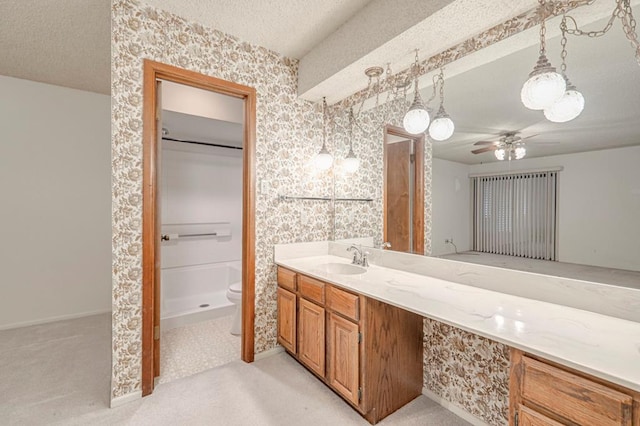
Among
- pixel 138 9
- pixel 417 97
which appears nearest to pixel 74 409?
pixel 138 9

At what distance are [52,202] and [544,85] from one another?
4367mm

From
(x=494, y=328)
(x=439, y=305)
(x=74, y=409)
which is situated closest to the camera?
(x=494, y=328)

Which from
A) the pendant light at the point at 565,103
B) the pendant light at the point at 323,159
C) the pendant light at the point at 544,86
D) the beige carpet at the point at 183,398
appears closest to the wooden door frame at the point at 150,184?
the beige carpet at the point at 183,398

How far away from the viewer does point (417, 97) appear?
179 cm

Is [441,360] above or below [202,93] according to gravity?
below

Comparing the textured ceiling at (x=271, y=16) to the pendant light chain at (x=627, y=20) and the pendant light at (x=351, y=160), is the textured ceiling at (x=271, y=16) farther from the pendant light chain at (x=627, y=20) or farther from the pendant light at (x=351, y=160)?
the pendant light chain at (x=627, y=20)

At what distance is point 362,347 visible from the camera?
1.63m

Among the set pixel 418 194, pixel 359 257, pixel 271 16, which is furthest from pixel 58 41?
pixel 418 194

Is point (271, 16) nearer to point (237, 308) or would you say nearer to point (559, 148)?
point (559, 148)

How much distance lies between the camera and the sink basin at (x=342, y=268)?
2.22m

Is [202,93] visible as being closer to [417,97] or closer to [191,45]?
[191,45]

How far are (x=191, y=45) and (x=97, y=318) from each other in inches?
123

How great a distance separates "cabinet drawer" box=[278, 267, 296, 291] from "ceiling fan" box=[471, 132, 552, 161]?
1.59m

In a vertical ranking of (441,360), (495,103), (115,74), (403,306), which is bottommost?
(441,360)
